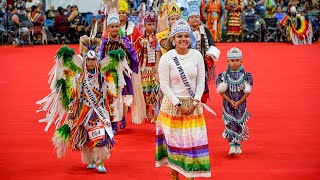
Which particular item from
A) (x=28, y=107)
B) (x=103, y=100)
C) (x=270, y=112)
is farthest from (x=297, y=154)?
(x=28, y=107)

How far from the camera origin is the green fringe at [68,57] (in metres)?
6.93

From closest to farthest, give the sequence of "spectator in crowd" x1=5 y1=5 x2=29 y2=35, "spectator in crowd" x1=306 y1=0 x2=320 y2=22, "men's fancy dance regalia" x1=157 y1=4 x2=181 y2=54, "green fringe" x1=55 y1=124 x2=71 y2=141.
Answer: "green fringe" x1=55 y1=124 x2=71 y2=141 < "men's fancy dance regalia" x1=157 y1=4 x2=181 y2=54 < "spectator in crowd" x1=5 y1=5 x2=29 y2=35 < "spectator in crowd" x1=306 y1=0 x2=320 y2=22

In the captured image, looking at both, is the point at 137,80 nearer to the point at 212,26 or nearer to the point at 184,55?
the point at 184,55

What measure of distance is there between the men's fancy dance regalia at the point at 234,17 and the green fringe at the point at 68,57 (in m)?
17.1

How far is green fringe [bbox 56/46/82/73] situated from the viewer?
22.7 feet

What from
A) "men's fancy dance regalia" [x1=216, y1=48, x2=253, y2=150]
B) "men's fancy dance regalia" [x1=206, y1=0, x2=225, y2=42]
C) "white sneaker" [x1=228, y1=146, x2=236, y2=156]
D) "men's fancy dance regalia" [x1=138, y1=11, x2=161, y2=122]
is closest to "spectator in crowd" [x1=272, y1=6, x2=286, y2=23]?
"men's fancy dance regalia" [x1=206, y1=0, x2=225, y2=42]

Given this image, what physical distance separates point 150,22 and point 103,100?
292 centimetres

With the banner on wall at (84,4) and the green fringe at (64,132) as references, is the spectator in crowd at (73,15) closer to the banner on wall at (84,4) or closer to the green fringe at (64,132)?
the banner on wall at (84,4)

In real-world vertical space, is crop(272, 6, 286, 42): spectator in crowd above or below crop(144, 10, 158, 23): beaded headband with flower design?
below

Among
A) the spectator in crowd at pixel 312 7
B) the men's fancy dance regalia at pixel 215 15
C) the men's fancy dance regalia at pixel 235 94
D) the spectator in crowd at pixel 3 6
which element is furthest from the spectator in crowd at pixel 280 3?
the men's fancy dance regalia at pixel 235 94

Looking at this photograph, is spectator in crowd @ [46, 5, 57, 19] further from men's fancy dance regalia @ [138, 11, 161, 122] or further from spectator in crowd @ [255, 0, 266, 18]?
men's fancy dance regalia @ [138, 11, 161, 122]

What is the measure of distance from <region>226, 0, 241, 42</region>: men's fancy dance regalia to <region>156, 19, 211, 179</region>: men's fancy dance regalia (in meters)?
17.7

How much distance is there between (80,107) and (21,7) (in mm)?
18019

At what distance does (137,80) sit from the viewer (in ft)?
31.5
